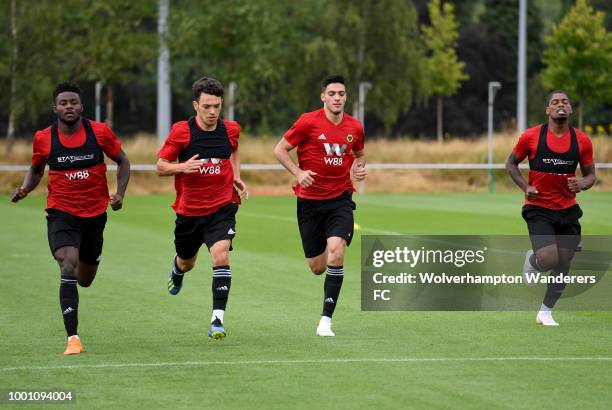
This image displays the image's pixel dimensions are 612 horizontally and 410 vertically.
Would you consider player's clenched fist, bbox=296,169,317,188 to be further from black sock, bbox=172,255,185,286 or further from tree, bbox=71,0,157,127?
tree, bbox=71,0,157,127

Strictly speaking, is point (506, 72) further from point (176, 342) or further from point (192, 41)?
point (176, 342)

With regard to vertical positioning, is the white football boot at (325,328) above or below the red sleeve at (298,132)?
below

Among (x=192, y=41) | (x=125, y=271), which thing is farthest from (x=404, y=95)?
(x=125, y=271)

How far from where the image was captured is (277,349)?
10.3m

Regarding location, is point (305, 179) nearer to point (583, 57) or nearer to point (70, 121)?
point (70, 121)

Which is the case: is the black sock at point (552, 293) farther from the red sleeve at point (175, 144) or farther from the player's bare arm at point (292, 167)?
the red sleeve at point (175, 144)

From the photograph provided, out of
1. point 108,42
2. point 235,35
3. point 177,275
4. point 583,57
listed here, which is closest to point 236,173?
point 177,275

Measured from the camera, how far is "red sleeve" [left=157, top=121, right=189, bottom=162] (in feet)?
36.4

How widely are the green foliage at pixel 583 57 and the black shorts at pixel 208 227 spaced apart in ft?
150

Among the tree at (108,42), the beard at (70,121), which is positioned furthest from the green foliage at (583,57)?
the beard at (70,121)

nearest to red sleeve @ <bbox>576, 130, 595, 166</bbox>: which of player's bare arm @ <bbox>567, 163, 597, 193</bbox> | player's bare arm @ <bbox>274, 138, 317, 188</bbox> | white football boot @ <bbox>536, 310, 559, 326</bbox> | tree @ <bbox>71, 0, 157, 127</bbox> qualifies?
player's bare arm @ <bbox>567, 163, 597, 193</bbox>

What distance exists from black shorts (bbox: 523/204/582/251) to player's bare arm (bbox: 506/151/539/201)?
0.17m

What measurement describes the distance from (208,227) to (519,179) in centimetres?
288

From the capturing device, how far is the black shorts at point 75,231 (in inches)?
415
